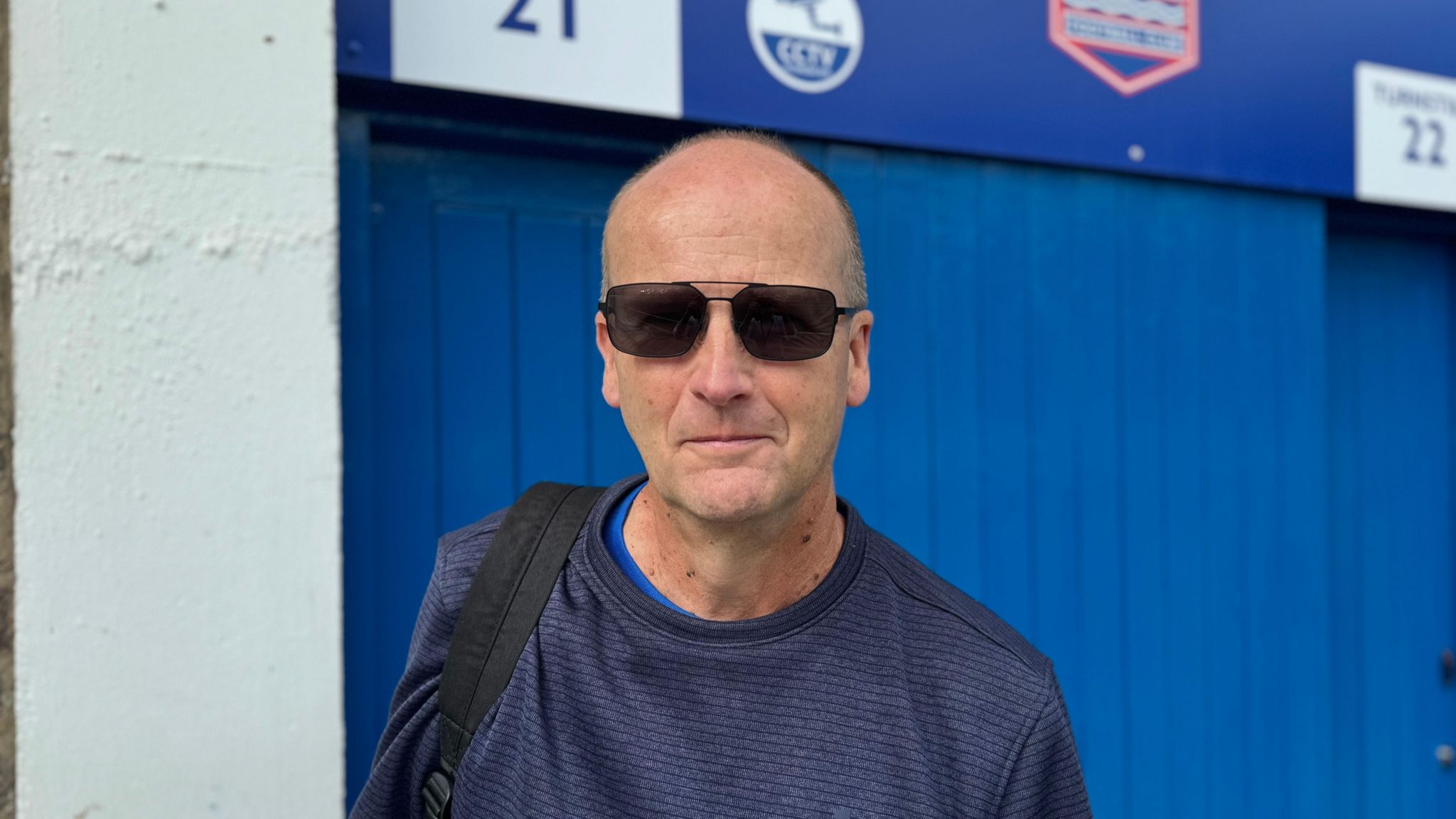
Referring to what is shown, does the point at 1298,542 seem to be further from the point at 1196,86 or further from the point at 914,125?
the point at 914,125

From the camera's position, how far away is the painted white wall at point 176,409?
1.75 m

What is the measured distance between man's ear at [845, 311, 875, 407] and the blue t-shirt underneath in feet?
1.12

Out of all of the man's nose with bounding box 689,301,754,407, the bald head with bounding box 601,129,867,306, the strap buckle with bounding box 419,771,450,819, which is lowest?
the strap buckle with bounding box 419,771,450,819

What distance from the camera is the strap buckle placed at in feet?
4.37

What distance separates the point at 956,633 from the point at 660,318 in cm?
56

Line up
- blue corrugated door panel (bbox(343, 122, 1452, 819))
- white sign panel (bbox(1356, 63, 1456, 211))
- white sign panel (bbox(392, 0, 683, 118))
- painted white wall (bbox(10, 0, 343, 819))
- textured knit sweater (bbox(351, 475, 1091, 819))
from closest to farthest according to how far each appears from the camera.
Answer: textured knit sweater (bbox(351, 475, 1091, 819))
painted white wall (bbox(10, 0, 343, 819))
white sign panel (bbox(392, 0, 683, 118))
blue corrugated door panel (bbox(343, 122, 1452, 819))
white sign panel (bbox(1356, 63, 1456, 211))

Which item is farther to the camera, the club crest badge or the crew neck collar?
the club crest badge

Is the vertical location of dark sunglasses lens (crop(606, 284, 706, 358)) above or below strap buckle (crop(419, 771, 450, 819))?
above

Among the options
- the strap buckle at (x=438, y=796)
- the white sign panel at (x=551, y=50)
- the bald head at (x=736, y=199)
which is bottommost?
the strap buckle at (x=438, y=796)

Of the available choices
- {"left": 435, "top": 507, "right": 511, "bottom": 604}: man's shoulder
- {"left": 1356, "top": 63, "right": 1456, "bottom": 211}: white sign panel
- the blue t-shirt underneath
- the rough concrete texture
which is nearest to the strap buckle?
{"left": 435, "top": 507, "right": 511, "bottom": 604}: man's shoulder

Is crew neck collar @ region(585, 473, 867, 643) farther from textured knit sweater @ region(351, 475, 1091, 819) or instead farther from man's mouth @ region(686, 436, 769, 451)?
man's mouth @ region(686, 436, 769, 451)

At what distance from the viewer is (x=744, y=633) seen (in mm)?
1299

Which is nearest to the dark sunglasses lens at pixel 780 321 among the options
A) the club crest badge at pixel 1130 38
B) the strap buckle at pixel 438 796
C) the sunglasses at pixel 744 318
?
the sunglasses at pixel 744 318

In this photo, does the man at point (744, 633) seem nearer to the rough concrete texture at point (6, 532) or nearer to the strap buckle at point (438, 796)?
the strap buckle at point (438, 796)
